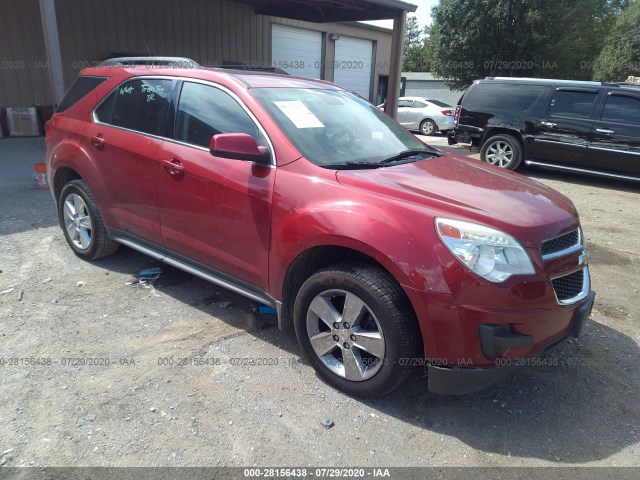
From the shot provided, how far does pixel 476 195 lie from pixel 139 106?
275cm

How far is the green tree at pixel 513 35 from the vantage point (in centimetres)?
1933

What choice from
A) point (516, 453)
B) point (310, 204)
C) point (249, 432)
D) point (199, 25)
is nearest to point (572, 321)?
point (516, 453)

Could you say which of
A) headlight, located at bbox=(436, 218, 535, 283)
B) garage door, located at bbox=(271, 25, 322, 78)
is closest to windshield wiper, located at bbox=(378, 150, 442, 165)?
headlight, located at bbox=(436, 218, 535, 283)

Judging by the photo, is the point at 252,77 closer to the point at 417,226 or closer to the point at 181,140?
the point at 181,140

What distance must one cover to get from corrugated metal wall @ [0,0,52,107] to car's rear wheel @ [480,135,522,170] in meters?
10.0

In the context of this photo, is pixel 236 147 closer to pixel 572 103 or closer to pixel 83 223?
pixel 83 223

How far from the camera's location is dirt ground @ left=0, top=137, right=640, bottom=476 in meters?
2.45

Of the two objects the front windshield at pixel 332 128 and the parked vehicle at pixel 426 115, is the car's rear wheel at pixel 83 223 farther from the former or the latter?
the parked vehicle at pixel 426 115

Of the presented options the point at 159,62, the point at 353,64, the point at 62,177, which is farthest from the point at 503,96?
the point at 353,64

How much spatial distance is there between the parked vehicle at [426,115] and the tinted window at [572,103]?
29.2ft

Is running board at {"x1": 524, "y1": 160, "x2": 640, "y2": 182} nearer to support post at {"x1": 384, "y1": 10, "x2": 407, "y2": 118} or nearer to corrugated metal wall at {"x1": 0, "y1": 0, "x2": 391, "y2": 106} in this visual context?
support post at {"x1": 384, "y1": 10, "x2": 407, "y2": 118}

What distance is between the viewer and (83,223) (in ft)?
14.8

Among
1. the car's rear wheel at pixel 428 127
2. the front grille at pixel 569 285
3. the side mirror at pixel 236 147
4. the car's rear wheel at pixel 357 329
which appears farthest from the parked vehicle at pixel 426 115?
the car's rear wheel at pixel 357 329

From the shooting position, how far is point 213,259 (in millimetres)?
3404
